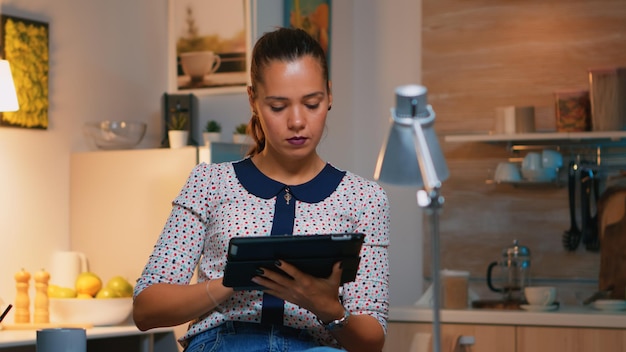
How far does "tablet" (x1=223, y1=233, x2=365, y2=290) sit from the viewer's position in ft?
4.86

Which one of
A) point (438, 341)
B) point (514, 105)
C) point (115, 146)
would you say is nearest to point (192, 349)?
point (438, 341)

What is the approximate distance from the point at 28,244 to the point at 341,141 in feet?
4.59

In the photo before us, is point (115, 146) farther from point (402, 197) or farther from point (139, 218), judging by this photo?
point (402, 197)

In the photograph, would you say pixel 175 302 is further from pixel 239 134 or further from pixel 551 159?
pixel 551 159

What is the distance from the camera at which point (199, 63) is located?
407 centimetres

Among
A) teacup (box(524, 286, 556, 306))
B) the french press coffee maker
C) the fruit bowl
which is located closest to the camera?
teacup (box(524, 286, 556, 306))

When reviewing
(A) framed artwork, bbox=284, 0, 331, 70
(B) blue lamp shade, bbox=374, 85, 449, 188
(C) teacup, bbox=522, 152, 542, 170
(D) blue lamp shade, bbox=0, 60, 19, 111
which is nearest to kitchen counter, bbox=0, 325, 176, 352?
(D) blue lamp shade, bbox=0, 60, 19, 111

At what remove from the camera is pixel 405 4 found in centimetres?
437

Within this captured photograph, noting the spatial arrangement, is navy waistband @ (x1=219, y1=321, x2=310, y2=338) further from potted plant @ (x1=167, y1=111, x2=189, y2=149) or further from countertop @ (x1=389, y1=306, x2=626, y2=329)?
potted plant @ (x1=167, y1=111, x2=189, y2=149)

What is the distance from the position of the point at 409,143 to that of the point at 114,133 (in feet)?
9.11

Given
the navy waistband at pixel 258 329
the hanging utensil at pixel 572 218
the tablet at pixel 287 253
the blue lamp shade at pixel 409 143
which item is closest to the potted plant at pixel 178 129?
the hanging utensil at pixel 572 218

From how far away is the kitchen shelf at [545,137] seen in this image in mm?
3771

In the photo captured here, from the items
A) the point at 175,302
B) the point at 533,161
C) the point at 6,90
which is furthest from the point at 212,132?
the point at 175,302

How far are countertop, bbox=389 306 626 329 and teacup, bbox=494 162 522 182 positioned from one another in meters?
0.61
